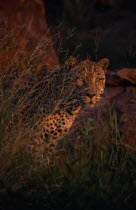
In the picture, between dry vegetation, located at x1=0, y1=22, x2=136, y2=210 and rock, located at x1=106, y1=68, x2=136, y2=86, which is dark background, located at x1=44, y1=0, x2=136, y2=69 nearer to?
rock, located at x1=106, y1=68, x2=136, y2=86

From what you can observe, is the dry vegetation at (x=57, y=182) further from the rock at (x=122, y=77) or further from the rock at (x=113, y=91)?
the rock at (x=122, y=77)

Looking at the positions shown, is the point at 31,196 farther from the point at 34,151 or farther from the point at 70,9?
the point at 70,9

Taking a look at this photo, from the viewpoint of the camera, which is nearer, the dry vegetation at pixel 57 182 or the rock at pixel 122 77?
the dry vegetation at pixel 57 182

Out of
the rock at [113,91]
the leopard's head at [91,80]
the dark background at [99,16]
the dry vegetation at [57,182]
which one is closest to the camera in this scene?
the dry vegetation at [57,182]

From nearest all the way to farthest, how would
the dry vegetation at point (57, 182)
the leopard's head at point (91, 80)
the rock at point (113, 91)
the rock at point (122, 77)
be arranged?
the dry vegetation at point (57, 182)
the leopard's head at point (91, 80)
the rock at point (113, 91)
the rock at point (122, 77)

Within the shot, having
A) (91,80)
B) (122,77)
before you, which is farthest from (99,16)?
(91,80)

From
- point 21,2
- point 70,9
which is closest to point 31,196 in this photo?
point 21,2

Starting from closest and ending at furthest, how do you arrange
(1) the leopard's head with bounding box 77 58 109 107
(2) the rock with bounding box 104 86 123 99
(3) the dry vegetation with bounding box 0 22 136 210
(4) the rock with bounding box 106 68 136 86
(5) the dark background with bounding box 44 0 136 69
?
1. (3) the dry vegetation with bounding box 0 22 136 210
2. (1) the leopard's head with bounding box 77 58 109 107
3. (2) the rock with bounding box 104 86 123 99
4. (4) the rock with bounding box 106 68 136 86
5. (5) the dark background with bounding box 44 0 136 69

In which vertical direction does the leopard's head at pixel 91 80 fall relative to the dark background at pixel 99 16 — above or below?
below

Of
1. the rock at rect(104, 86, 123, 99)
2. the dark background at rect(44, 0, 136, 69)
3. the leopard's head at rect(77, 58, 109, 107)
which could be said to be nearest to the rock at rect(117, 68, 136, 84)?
the rock at rect(104, 86, 123, 99)

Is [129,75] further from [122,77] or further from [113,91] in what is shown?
[113,91]

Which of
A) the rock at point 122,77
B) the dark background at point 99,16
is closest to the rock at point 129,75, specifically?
the rock at point 122,77

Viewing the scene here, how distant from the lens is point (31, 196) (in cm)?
304

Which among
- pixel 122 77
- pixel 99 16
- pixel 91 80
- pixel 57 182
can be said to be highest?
pixel 99 16
